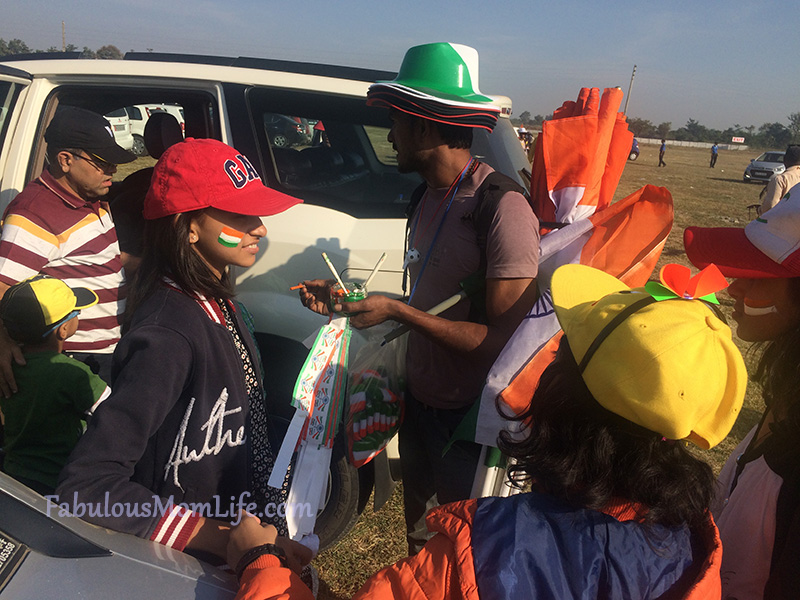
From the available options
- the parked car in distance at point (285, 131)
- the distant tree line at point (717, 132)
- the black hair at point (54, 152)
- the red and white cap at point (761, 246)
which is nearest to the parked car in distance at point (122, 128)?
the parked car in distance at point (285, 131)

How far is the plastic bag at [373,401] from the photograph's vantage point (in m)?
2.20

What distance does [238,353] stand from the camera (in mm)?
1616

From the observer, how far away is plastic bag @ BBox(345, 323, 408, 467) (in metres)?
2.20

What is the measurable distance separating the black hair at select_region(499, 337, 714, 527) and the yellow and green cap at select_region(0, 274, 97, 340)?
204cm

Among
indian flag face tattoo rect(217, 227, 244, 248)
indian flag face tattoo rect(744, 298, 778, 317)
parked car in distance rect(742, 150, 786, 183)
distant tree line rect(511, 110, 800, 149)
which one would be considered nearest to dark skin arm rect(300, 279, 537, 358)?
indian flag face tattoo rect(217, 227, 244, 248)

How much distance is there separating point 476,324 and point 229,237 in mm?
890

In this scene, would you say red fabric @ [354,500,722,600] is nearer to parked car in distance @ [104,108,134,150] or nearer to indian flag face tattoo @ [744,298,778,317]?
indian flag face tattoo @ [744,298,778,317]

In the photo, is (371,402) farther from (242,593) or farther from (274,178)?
(274,178)

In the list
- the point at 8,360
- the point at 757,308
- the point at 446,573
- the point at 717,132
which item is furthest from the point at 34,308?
the point at 717,132

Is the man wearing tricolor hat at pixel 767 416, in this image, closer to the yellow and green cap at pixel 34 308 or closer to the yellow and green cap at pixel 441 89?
the yellow and green cap at pixel 441 89

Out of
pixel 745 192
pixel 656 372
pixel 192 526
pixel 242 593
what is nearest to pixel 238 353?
pixel 192 526

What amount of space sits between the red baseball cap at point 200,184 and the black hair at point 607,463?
1.05 metres

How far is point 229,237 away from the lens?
1676mm

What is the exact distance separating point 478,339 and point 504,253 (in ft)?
1.05
